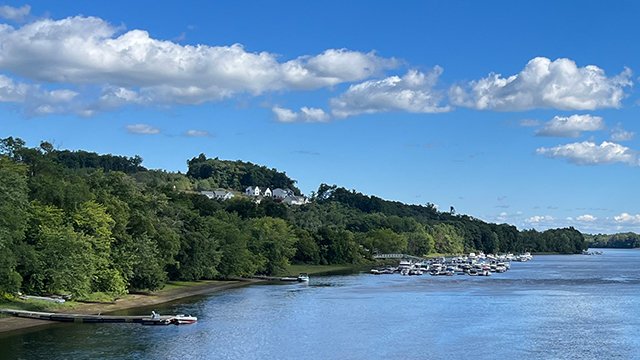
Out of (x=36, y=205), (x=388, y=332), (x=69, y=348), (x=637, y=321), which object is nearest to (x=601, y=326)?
(x=637, y=321)

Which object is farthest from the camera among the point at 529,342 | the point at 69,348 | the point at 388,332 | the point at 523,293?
the point at 523,293

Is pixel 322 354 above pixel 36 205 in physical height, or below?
below

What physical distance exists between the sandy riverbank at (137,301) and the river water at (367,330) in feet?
8.43

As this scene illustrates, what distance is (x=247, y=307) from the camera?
99.5 m

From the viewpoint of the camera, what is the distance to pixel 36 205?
87.7 m

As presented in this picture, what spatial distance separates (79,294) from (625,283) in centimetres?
11183

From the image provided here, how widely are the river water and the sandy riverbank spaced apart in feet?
8.43

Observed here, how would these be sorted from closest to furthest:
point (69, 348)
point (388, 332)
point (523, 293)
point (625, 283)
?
point (69, 348) → point (388, 332) → point (523, 293) → point (625, 283)

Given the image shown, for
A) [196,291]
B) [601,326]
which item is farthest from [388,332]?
[196,291]

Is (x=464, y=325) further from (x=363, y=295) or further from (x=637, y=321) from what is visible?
(x=363, y=295)

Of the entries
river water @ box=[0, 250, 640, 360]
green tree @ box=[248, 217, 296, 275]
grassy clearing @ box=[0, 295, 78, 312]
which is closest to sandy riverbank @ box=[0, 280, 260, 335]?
grassy clearing @ box=[0, 295, 78, 312]

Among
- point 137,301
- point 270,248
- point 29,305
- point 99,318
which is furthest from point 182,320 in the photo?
point 270,248

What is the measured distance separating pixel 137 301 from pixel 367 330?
3470 cm

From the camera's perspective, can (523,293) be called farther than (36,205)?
Yes
